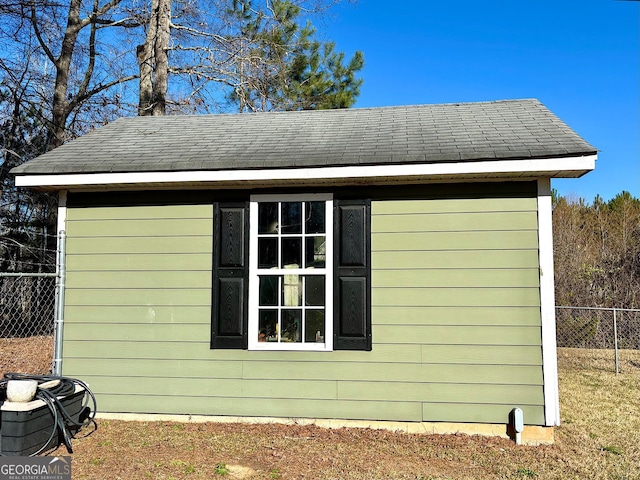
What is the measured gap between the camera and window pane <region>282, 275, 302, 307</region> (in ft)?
14.3

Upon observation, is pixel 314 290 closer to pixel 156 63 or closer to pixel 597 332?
pixel 597 332

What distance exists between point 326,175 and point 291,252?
0.81 metres

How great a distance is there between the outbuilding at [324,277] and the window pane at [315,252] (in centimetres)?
1

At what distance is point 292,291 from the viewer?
438 cm

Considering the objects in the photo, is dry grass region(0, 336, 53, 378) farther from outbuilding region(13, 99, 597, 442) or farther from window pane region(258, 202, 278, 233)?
window pane region(258, 202, 278, 233)

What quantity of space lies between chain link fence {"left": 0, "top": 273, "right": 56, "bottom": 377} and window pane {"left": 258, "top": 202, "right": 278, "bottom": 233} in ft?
12.7

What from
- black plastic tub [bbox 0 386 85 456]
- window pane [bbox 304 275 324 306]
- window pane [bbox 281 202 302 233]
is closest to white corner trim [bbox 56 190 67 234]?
black plastic tub [bbox 0 386 85 456]

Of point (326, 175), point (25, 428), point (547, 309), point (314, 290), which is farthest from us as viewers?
point (314, 290)

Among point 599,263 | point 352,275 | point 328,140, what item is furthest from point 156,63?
point 599,263

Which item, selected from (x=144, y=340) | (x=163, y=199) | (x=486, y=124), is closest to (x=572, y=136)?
(x=486, y=124)

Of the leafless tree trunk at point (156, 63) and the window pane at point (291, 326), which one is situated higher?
the leafless tree trunk at point (156, 63)

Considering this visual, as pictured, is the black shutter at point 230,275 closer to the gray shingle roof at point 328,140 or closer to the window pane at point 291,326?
the window pane at point 291,326

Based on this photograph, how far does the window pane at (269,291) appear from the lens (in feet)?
14.4

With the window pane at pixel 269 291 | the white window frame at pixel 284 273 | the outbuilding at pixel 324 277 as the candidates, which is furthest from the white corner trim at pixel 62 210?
the window pane at pixel 269 291
